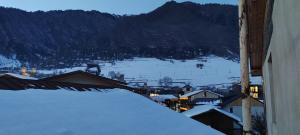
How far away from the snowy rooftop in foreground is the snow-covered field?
10421cm

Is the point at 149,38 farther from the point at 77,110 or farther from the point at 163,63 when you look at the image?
the point at 77,110

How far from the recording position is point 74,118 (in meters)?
5.21

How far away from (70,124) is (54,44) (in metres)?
191

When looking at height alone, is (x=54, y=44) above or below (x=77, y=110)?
above

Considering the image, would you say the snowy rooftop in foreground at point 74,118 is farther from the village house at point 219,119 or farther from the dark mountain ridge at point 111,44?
the dark mountain ridge at point 111,44

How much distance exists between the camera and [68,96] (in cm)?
688

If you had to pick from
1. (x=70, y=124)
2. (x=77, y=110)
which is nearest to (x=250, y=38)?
(x=77, y=110)

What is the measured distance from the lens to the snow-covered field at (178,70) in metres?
122

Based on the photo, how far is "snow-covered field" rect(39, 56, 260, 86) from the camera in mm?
122000

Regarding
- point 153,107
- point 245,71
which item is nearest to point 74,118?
point 245,71

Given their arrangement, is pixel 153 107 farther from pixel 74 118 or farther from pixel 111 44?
pixel 111 44

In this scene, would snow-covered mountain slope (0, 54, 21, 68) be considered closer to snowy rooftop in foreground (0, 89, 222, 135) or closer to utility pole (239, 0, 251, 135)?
snowy rooftop in foreground (0, 89, 222, 135)

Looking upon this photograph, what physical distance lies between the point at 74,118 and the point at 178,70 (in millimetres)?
137162

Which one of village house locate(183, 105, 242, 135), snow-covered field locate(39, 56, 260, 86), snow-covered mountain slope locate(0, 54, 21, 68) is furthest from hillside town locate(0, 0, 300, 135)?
snow-covered mountain slope locate(0, 54, 21, 68)
